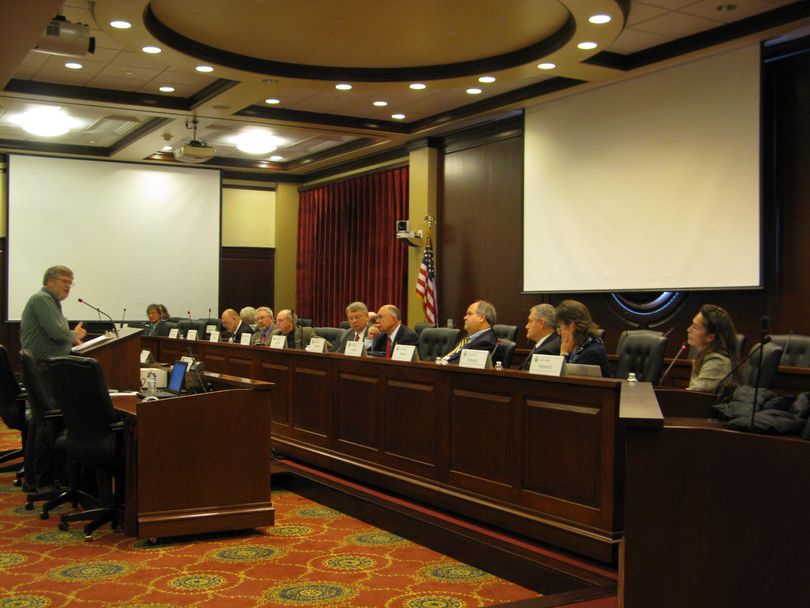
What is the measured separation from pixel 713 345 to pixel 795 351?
48.0 inches

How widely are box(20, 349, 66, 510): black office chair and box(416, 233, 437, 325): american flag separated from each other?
17.4 ft

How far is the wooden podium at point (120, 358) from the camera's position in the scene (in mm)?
5547

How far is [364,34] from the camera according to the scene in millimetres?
6867

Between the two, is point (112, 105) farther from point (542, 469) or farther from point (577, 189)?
point (542, 469)

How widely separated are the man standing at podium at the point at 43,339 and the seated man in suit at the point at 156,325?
16.8 feet

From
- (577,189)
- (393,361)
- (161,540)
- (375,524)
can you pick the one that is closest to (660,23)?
(577,189)

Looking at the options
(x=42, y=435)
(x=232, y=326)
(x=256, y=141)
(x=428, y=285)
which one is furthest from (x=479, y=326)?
(x=256, y=141)

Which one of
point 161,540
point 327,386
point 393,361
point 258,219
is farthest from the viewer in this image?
point 258,219

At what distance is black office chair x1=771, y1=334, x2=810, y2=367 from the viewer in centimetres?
545

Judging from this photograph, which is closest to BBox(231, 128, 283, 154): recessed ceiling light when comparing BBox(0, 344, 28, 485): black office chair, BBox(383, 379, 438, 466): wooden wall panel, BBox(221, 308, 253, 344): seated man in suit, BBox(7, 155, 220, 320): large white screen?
BBox(7, 155, 220, 320): large white screen

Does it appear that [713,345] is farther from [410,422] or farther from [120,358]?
[120,358]

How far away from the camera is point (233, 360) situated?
7.51 metres

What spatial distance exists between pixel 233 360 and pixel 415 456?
9.88 feet

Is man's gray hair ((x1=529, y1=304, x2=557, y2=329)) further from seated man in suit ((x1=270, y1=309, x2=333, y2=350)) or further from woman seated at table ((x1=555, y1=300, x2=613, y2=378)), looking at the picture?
seated man in suit ((x1=270, y1=309, x2=333, y2=350))
